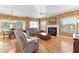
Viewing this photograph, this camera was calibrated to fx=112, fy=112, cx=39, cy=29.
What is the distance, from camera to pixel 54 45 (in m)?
4.29

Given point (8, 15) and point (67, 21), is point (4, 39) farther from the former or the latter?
point (67, 21)

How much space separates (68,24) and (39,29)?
3.35 feet

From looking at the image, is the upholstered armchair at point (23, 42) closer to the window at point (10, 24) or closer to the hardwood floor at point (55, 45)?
the window at point (10, 24)

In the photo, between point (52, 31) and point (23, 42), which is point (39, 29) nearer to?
point (52, 31)

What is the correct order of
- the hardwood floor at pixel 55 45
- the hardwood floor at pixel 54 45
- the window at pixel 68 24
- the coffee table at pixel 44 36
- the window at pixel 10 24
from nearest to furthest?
the window at pixel 10 24, the window at pixel 68 24, the hardwood floor at pixel 54 45, the hardwood floor at pixel 55 45, the coffee table at pixel 44 36

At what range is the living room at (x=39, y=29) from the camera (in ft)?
11.4

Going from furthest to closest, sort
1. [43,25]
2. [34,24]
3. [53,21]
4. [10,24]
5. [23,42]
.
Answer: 1. [53,21]
2. [43,25]
3. [34,24]
4. [10,24]
5. [23,42]

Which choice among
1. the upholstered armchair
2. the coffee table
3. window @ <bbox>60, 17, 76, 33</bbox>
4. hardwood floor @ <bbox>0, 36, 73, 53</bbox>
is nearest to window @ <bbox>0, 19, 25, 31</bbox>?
the upholstered armchair

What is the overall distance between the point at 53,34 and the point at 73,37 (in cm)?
87

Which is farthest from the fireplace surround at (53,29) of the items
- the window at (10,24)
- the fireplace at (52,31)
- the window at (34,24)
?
the window at (10,24)

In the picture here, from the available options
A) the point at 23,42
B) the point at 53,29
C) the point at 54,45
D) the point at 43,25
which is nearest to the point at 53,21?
the point at 53,29

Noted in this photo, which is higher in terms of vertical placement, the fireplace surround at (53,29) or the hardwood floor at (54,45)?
the fireplace surround at (53,29)

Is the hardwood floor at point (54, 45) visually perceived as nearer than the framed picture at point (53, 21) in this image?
Yes
